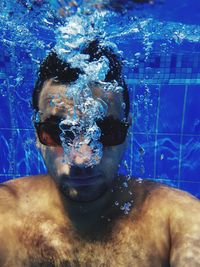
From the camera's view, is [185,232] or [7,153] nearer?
[185,232]

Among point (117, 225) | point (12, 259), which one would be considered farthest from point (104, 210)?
point (12, 259)

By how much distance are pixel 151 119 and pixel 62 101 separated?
4.63 metres

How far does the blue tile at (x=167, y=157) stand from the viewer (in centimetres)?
652

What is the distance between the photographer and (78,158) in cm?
192

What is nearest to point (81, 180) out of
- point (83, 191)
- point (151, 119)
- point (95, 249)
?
point (83, 191)

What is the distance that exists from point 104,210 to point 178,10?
3238mm

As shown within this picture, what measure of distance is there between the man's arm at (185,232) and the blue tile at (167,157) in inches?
173

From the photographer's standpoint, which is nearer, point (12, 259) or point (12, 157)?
point (12, 259)

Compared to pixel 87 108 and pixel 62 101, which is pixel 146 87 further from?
pixel 62 101

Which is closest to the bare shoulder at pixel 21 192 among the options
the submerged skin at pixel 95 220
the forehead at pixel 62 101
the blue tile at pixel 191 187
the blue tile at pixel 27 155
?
the submerged skin at pixel 95 220

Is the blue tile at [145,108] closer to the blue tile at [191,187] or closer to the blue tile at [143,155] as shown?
the blue tile at [143,155]

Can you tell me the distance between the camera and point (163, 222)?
2.12 metres

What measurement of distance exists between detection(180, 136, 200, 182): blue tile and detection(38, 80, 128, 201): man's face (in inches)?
184

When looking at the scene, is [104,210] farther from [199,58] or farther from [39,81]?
[199,58]
